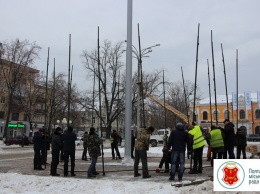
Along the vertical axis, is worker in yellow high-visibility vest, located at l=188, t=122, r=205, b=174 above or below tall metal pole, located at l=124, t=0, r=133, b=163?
below

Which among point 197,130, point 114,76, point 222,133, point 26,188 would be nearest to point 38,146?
point 26,188

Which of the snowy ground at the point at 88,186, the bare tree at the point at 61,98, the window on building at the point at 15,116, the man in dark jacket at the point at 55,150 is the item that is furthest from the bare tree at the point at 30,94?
the snowy ground at the point at 88,186

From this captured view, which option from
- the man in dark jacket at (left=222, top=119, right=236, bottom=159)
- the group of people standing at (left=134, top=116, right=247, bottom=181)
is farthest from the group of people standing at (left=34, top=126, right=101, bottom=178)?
the man in dark jacket at (left=222, top=119, right=236, bottom=159)

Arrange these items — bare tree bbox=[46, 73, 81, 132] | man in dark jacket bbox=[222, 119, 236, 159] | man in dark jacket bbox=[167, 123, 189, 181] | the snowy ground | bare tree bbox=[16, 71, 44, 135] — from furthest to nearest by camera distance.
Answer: bare tree bbox=[46, 73, 81, 132]
bare tree bbox=[16, 71, 44, 135]
man in dark jacket bbox=[222, 119, 236, 159]
man in dark jacket bbox=[167, 123, 189, 181]
the snowy ground

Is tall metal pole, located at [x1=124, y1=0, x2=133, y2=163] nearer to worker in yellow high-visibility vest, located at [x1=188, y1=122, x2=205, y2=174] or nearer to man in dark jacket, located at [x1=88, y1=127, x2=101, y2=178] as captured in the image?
man in dark jacket, located at [x1=88, y1=127, x2=101, y2=178]

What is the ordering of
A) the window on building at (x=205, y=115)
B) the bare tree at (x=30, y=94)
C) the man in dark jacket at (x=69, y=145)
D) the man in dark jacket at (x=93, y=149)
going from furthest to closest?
the window on building at (x=205, y=115) < the bare tree at (x=30, y=94) < the man in dark jacket at (x=69, y=145) < the man in dark jacket at (x=93, y=149)

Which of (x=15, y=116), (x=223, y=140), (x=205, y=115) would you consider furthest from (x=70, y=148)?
(x=205, y=115)

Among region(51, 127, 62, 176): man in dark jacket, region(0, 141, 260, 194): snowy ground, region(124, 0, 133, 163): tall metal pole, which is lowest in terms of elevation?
region(0, 141, 260, 194): snowy ground

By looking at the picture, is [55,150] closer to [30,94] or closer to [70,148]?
[70,148]

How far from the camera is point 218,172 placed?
7.39 meters

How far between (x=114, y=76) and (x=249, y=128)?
3556cm

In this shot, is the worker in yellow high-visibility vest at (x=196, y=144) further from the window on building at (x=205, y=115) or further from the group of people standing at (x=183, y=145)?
the window on building at (x=205, y=115)

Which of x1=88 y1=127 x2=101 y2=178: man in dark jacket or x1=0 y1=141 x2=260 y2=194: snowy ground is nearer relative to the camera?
x1=0 y1=141 x2=260 y2=194: snowy ground

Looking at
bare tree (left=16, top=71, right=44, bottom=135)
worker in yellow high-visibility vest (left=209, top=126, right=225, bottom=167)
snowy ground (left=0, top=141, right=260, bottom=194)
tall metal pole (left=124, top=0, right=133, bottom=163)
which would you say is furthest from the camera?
bare tree (left=16, top=71, right=44, bottom=135)
